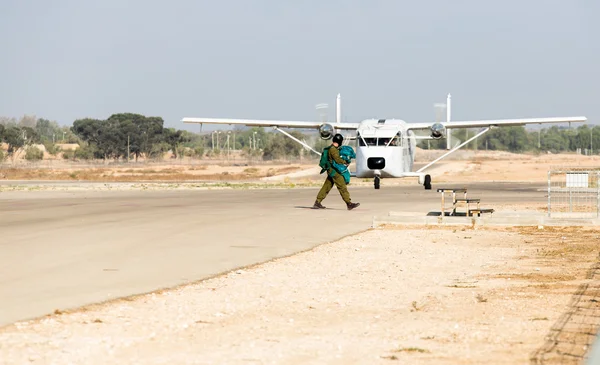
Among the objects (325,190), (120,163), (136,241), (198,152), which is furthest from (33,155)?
(136,241)

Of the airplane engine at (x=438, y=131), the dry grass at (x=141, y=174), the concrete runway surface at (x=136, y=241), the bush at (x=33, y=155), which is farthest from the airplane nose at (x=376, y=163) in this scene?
the bush at (x=33, y=155)

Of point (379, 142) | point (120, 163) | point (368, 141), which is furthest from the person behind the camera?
point (120, 163)

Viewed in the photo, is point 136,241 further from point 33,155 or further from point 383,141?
point 33,155

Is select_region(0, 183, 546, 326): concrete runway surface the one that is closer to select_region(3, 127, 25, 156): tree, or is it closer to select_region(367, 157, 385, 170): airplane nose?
select_region(367, 157, 385, 170): airplane nose

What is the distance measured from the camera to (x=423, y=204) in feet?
105

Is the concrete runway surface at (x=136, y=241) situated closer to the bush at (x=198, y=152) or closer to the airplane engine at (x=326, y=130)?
the airplane engine at (x=326, y=130)

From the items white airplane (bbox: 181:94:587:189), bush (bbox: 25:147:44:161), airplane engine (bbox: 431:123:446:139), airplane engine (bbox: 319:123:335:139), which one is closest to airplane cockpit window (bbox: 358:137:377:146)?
white airplane (bbox: 181:94:587:189)

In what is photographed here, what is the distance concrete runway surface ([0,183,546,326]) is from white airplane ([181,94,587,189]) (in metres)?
11.4

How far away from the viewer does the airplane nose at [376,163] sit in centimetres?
4388

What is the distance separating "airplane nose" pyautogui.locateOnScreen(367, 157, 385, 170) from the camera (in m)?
43.9

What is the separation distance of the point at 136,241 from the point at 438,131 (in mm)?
32144

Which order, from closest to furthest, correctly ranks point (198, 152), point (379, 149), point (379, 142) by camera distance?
point (379, 149), point (379, 142), point (198, 152)

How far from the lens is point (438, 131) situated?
48.8 metres

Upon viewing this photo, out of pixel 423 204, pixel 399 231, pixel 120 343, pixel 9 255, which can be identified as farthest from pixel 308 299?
pixel 423 204
